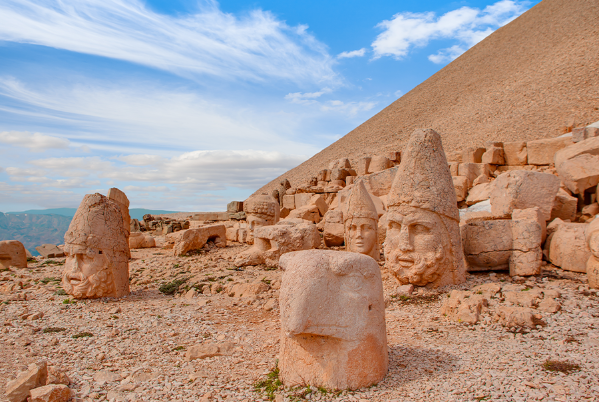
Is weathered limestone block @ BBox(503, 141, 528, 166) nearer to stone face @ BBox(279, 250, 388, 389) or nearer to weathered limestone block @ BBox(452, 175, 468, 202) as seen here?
weathered limestone block @ BBox(452, 175, 468, 202)

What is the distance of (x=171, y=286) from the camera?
7.05m

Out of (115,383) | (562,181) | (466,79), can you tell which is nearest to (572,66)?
(466,79)

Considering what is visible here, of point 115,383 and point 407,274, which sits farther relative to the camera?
point 407,274

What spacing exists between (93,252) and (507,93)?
37.0 m

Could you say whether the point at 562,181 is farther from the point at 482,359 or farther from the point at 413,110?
the point at 413,110

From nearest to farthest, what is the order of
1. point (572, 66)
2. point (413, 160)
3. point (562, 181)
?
point (413, 160) < point (562, 181) < point (572, 66)

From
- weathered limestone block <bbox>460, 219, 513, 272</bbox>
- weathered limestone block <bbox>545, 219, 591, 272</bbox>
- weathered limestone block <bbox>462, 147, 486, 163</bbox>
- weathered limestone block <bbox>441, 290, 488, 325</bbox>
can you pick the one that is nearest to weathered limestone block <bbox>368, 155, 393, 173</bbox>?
weathered limestone block <bbox>462, 147, 486, 163</bbox>

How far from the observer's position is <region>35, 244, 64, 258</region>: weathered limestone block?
11.1 metres

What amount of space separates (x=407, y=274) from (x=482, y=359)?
7.12 feet

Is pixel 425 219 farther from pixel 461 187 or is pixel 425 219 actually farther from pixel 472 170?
pixel 472 170

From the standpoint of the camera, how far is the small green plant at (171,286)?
6.87m

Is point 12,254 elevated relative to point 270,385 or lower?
elevated

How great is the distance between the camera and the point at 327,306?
123 inches

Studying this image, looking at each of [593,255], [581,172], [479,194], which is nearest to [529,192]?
[581,172]
